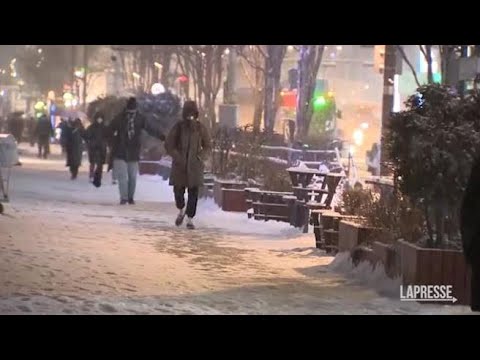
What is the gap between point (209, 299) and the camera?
7.87m

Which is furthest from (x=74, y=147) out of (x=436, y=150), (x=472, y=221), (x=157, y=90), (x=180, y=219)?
(x=472, y=221)

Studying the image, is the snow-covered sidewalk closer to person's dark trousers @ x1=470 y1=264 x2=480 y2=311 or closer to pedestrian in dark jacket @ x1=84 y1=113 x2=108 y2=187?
person's dark trousers @ x1=470 y1=264 x2=480 y2=311

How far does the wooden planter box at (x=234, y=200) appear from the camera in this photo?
1590 cm

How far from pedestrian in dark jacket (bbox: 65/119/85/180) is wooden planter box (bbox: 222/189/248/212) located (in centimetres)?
736

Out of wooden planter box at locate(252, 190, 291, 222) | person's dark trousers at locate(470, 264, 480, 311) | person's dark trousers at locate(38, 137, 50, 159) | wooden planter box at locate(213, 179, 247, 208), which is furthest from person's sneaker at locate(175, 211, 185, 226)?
person's dark trousers at locate(38, 137, 50, 159)

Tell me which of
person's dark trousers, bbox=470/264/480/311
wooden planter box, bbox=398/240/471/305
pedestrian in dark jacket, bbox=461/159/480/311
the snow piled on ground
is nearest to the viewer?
pedestrian in dark jacket, bbox=461/159/480/311

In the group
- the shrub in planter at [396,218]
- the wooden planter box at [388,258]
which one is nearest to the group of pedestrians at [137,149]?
the shrub in planter at [396,218]

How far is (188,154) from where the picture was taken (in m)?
12.6

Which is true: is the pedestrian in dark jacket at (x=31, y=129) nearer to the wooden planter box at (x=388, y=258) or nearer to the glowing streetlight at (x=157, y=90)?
the glowing streetlight at (x=157, y=90)

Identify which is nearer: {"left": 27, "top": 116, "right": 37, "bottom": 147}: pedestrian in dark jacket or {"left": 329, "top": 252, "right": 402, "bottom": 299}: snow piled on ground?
{"left": 329, "top": 252, "right": 402, "bottom": 299}: snow piled on ground

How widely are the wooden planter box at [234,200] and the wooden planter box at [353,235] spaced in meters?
5.61

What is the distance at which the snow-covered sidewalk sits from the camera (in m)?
7.56
